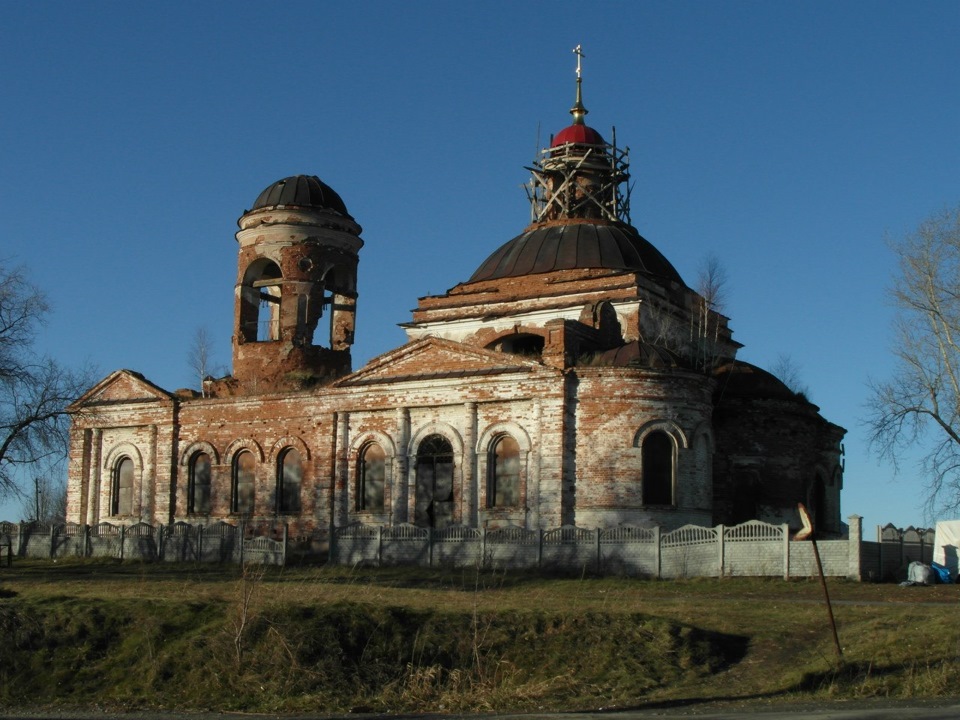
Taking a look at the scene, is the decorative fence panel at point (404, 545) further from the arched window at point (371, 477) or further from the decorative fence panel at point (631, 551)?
the decorative fence panel at point (631, 551)

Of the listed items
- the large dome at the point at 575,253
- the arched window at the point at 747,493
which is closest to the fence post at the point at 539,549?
the arched window at the point at 747,493

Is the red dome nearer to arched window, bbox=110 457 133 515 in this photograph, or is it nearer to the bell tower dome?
the bell tower dome

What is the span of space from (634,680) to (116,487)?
79.1 feet

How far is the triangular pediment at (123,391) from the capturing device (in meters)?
36.8

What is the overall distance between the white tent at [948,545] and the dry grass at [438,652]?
6.40 metres

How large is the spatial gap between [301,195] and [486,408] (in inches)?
368

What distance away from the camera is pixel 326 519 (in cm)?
3341

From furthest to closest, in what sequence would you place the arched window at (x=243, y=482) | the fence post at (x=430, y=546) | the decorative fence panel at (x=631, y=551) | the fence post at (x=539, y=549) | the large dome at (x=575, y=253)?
the large dome at (x=575, y=253)
the arched window at (x=243, y=482)
the fence post at (x=430, y=546)
the fence post at (x=539, y=549)
the decorative fence panel at (x=631, y=551)

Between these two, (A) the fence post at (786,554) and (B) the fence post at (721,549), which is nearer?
(A) the fence post at (786,554)

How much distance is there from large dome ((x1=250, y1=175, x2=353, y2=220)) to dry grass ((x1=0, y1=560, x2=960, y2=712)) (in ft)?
60.6

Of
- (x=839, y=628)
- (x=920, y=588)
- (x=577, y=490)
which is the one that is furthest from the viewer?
(x=577, y=490)

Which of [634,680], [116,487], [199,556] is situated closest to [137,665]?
[634,680]

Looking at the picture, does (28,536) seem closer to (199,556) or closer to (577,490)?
(199,556)

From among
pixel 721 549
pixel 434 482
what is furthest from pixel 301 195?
pixel 721 549
